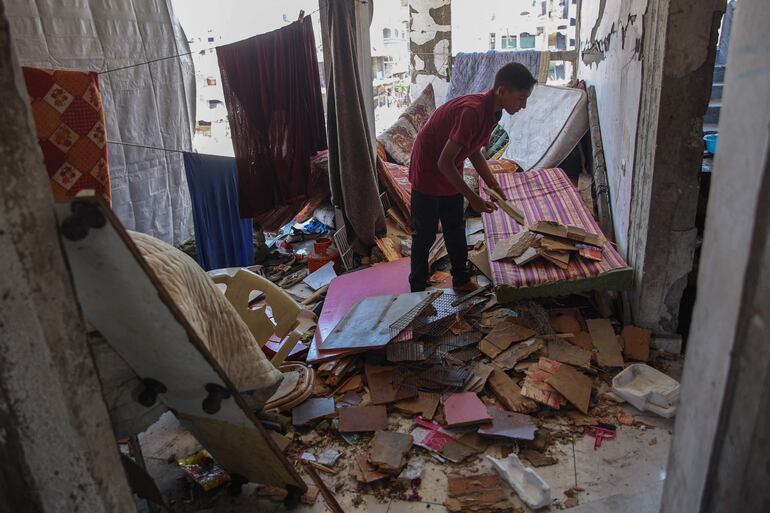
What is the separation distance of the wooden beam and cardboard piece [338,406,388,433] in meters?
2.81

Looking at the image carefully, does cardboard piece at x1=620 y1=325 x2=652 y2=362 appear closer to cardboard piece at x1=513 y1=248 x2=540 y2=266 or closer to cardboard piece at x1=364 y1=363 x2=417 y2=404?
cardboard piece at x1=513 y1=248 x2=540 y2=266

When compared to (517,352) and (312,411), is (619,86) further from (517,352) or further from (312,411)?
(312,411)

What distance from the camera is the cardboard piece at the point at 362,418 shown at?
3.22 metres

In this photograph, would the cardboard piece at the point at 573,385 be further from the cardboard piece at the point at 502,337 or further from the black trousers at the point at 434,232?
the black trousers at the point at 434,232

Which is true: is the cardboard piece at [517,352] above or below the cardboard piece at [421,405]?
above

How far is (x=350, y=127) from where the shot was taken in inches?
206

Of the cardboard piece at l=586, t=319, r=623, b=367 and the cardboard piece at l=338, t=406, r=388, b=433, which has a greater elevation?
the cardboard piece at l=586, t=319, r=623, b=367

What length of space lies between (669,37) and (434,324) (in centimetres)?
235

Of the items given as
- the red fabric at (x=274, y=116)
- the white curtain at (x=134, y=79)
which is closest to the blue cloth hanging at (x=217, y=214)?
the red fabric at (x=274, y=116)

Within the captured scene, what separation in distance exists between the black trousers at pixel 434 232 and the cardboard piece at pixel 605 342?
116 cm

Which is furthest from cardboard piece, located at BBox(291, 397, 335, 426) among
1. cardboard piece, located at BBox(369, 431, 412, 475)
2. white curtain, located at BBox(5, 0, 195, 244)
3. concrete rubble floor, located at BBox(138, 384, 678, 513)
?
white curtain, located at BBox(5, 0, 195, 244)

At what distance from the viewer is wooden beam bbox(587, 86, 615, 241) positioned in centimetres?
510

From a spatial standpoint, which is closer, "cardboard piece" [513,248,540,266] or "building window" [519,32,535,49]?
"cardboard piece" [513,248,540,266]

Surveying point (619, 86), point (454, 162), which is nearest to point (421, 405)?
point (454, 162)
